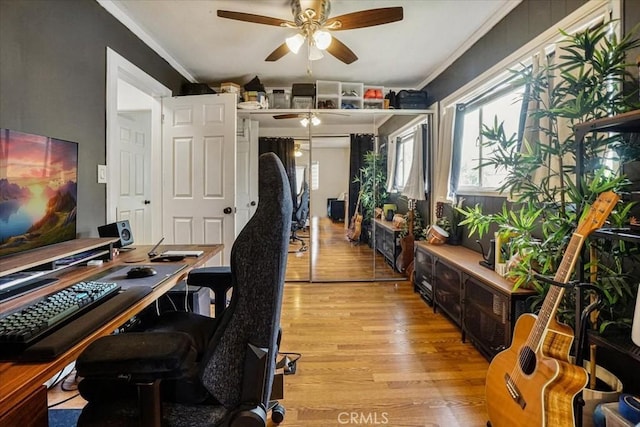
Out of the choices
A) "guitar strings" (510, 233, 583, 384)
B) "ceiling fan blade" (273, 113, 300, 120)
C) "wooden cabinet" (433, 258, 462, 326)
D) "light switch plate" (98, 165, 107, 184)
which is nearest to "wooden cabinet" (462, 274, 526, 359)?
"wooden cabinet" (433, 258, 462, 326)

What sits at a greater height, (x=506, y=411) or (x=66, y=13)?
(x=66, y=13)

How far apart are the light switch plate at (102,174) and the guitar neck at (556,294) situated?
2696mm

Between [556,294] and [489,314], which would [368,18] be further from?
[489,314]

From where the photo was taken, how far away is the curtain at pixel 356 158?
13.4 ft

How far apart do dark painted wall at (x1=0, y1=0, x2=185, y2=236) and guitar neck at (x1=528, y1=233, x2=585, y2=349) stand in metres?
2.54

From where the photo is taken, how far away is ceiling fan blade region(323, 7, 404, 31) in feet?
6.80

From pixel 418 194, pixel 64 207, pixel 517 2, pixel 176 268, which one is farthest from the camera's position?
pixel 418 194

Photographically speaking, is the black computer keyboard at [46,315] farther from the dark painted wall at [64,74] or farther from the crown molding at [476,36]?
the crown molding at [476,36]

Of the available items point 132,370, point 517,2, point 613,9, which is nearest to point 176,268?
point 132,370

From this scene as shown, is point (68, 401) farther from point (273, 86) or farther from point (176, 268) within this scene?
point (273, 86)

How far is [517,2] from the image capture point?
2.34 m

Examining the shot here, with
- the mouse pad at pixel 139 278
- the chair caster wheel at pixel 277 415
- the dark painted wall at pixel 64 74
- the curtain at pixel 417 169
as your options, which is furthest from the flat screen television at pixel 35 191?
the curtain at pixel 417 169

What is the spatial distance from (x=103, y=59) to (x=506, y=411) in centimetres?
313

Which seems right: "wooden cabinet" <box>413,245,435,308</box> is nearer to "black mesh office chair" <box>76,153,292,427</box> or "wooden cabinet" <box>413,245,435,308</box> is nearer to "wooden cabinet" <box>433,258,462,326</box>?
"wooden cabinet" <box>433,258,462,326</box>
